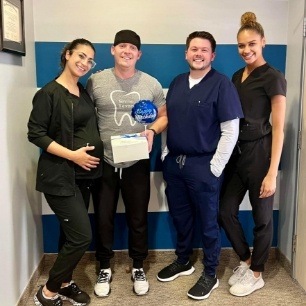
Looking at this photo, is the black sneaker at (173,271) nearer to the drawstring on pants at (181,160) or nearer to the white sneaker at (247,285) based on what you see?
the white sneaker at (247,285)

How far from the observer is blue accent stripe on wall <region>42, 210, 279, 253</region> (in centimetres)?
267

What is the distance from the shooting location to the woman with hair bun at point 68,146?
1887mm

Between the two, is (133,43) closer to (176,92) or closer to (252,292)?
(176,92)

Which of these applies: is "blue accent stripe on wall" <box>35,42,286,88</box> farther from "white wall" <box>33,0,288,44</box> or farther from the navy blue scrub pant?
the navy blue scrub pant

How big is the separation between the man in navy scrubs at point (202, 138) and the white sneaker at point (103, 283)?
50 centimetres

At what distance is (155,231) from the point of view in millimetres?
2732

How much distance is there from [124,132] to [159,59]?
637mm

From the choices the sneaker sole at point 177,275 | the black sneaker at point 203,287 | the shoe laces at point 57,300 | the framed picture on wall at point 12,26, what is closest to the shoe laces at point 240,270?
the black sneaker at point 203,287

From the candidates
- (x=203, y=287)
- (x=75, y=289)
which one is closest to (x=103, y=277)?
(x=75, y=289)

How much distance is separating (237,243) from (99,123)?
1126 mm

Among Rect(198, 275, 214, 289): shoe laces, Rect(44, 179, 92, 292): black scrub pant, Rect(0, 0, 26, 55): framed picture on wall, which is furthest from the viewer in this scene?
Rect(198, 275, 214, 289): shoe laces

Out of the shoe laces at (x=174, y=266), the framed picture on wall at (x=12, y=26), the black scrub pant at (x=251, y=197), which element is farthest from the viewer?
the shoe laces at (x=174, y=266)

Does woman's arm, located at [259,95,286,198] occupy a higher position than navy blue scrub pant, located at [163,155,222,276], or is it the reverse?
woman's arm, located at [259,95,286,198]

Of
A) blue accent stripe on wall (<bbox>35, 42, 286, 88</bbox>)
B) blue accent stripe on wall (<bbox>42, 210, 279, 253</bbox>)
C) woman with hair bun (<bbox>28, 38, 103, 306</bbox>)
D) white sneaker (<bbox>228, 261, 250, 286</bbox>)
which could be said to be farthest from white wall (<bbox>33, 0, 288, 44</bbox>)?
white sneaker (<bbox>228, 261, 250, 286</bbox>)
